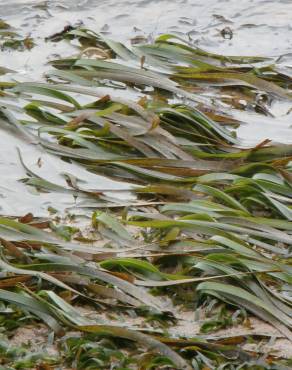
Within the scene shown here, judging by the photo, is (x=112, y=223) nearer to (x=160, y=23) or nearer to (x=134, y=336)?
(x=134, y=336)

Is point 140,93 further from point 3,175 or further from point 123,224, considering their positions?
point 123,224

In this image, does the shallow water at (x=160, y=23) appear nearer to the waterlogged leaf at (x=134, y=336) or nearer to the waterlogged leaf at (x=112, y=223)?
the waterlogged leaf at (x=112, y=223)

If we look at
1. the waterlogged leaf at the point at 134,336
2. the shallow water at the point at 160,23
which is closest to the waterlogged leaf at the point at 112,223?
the waterlogged leaf at the point at 134,336

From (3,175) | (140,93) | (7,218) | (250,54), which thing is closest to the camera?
(7,218)

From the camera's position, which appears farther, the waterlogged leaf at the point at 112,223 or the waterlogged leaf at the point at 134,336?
the waterlogged leaf at the point at 112,223

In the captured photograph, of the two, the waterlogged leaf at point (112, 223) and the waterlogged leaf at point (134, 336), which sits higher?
the waterlogged leaf at point (134, 336)

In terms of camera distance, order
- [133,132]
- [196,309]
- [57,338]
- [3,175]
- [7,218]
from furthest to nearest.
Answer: [133,132] → [3,175] → [7,218] → [196,309] → [57,338]

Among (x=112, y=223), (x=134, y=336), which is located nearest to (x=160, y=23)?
(x=112, y=223)

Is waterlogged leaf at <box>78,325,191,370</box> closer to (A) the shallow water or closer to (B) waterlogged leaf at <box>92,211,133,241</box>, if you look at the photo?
(B) waterlogged leaf at <box>92,211,133,241</box>

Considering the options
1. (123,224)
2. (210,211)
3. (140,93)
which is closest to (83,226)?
(123,224)

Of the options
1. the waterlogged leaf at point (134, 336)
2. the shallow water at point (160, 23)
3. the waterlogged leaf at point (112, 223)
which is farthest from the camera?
the shallow water at point (160, 23)

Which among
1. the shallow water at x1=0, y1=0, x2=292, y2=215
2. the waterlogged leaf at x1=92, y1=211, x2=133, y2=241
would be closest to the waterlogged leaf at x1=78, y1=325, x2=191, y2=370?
→ the waterlogged leaf at x1=92, y1=211, x2=133, y2=241
